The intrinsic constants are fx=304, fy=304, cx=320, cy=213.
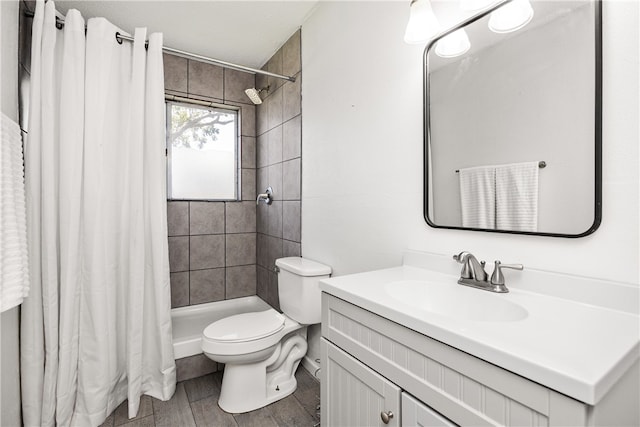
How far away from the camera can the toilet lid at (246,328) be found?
1.62m

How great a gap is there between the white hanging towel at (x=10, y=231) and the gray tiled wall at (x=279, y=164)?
1427mm

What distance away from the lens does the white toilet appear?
1.61 metres

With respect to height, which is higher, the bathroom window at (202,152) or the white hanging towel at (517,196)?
the bathroom window at (202,152)

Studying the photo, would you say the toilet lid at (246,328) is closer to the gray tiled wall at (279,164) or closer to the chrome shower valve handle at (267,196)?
the gray tiled wall at (279,164)

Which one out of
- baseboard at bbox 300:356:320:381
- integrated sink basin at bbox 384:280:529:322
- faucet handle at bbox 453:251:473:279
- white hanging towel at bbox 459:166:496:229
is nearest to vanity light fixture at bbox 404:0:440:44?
white hanging towel at bbox 459:166:496:229

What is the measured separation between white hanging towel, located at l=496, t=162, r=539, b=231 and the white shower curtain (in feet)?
5.71

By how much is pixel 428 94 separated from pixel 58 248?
1.96 meters

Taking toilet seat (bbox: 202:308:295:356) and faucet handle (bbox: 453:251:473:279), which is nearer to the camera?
faucet handle (bbox: 453:251:473:279)

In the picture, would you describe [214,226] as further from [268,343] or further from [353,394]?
[353,394]

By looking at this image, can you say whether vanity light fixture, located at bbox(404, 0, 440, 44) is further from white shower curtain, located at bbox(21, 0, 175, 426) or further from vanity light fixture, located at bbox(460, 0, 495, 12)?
white shower curtain, located at bbox(21, 0, 175, 426)

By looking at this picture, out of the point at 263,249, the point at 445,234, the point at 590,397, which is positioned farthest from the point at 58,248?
the point at 590,397

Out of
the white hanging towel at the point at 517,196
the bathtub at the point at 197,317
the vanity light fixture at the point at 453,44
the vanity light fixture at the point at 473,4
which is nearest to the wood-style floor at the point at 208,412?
the bathtub at the point at 197,317

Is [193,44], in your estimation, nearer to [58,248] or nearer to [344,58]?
[344,58]

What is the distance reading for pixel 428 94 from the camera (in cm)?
124
